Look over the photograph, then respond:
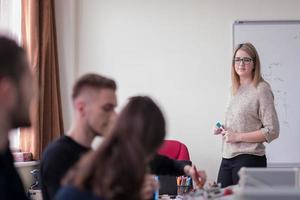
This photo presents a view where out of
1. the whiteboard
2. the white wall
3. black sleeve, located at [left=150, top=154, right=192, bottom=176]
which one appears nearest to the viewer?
black sleeve, located at [left=150, top=154, right=192, bottom=176]

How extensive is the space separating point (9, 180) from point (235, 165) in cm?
194

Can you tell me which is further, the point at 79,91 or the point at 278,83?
the point at 278,83

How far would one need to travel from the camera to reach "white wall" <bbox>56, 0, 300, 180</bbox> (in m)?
4.48

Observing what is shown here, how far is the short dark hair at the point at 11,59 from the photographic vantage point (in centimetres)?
115

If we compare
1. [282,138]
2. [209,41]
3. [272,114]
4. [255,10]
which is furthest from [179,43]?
[272,114]

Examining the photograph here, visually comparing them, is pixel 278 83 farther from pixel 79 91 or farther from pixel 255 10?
pixel 79 91

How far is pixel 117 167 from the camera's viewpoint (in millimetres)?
1219

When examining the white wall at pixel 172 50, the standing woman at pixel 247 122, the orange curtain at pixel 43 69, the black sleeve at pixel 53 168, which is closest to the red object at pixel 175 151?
the white wall at pixel 172 50

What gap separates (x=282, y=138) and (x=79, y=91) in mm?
2917

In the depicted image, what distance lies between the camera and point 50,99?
4.33 meters

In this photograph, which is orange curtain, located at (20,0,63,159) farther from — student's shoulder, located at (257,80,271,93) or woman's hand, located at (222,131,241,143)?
student's shoulder, located at (257,80,271,93)

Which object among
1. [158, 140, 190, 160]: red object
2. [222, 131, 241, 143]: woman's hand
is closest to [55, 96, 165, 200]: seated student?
[222, 131, 241, 143]: woman's hand

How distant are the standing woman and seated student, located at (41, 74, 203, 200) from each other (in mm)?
1323

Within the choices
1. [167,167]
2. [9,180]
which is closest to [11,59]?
[9,180]
